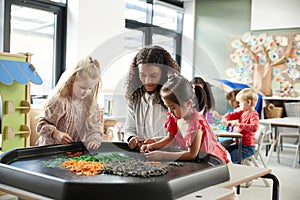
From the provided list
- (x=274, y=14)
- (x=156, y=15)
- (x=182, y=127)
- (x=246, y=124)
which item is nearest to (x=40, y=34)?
(x=156, y=15)

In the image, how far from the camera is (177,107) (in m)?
1.45

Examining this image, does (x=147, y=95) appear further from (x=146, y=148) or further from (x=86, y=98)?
(x=86, y=98)

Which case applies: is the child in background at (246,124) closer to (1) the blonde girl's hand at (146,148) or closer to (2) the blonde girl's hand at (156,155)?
(1) the blonde girl's hand at (146,148)

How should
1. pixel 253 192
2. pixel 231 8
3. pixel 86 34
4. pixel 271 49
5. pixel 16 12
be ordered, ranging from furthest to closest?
1. pixel 231 8
2. pixel 271 49
3. pixel 86 34
4. pixel 16 12
5. pixel 253 192

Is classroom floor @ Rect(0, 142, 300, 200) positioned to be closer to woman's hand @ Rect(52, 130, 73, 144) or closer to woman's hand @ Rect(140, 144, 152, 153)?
woman's hand @ Rect(52, 130, 73, 144)

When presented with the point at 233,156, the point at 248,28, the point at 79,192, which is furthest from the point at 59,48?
the point at 79,192

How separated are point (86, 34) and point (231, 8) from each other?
3.12 meters

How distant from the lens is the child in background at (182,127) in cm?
140

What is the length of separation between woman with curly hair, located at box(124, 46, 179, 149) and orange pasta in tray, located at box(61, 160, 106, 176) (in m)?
0.35

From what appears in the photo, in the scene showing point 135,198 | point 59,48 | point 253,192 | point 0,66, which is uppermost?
point 59,48

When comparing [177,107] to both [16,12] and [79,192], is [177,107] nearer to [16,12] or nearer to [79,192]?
Answer: [79,192]

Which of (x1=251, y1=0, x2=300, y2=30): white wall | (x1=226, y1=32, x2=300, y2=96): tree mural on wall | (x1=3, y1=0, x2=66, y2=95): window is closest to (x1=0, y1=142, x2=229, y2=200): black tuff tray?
(x1=3, y1=0, x2=66, y2=95): window

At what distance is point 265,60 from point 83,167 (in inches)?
218

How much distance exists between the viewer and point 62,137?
1.78 meters
